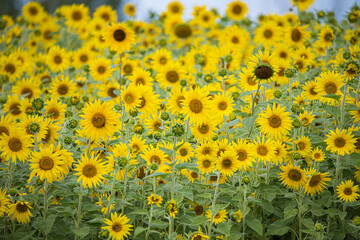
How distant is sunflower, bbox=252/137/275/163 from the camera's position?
9.32 ft

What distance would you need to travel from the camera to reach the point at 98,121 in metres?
2.93

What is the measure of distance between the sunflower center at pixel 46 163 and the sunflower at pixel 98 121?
14.6 inches

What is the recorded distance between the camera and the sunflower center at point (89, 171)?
270cm

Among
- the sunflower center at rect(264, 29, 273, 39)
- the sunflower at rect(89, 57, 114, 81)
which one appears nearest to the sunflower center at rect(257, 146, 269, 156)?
the sunflower at rect(89, 57, 114, 81)

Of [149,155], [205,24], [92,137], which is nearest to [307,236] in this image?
[149,155]

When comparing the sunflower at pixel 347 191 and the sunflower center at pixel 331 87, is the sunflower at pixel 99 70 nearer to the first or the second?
the sunflower center at pixel 331 87

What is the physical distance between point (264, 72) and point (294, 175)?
876 millimetres

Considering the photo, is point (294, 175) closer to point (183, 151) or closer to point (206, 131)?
point (206, 131)

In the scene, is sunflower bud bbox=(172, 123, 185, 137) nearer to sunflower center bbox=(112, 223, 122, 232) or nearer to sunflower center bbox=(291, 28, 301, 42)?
sunflower center bbox=(112, 223, 122, 232)

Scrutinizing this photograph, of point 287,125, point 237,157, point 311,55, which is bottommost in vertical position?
point 237,157

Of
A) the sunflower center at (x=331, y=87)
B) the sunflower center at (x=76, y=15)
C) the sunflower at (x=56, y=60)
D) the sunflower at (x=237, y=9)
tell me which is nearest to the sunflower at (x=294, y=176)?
the sunflower center at (x=331, y=87)

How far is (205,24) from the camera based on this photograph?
7.61 meters

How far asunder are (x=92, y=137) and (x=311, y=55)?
3031 mm

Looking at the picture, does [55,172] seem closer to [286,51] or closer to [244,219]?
Result: [244,219]
